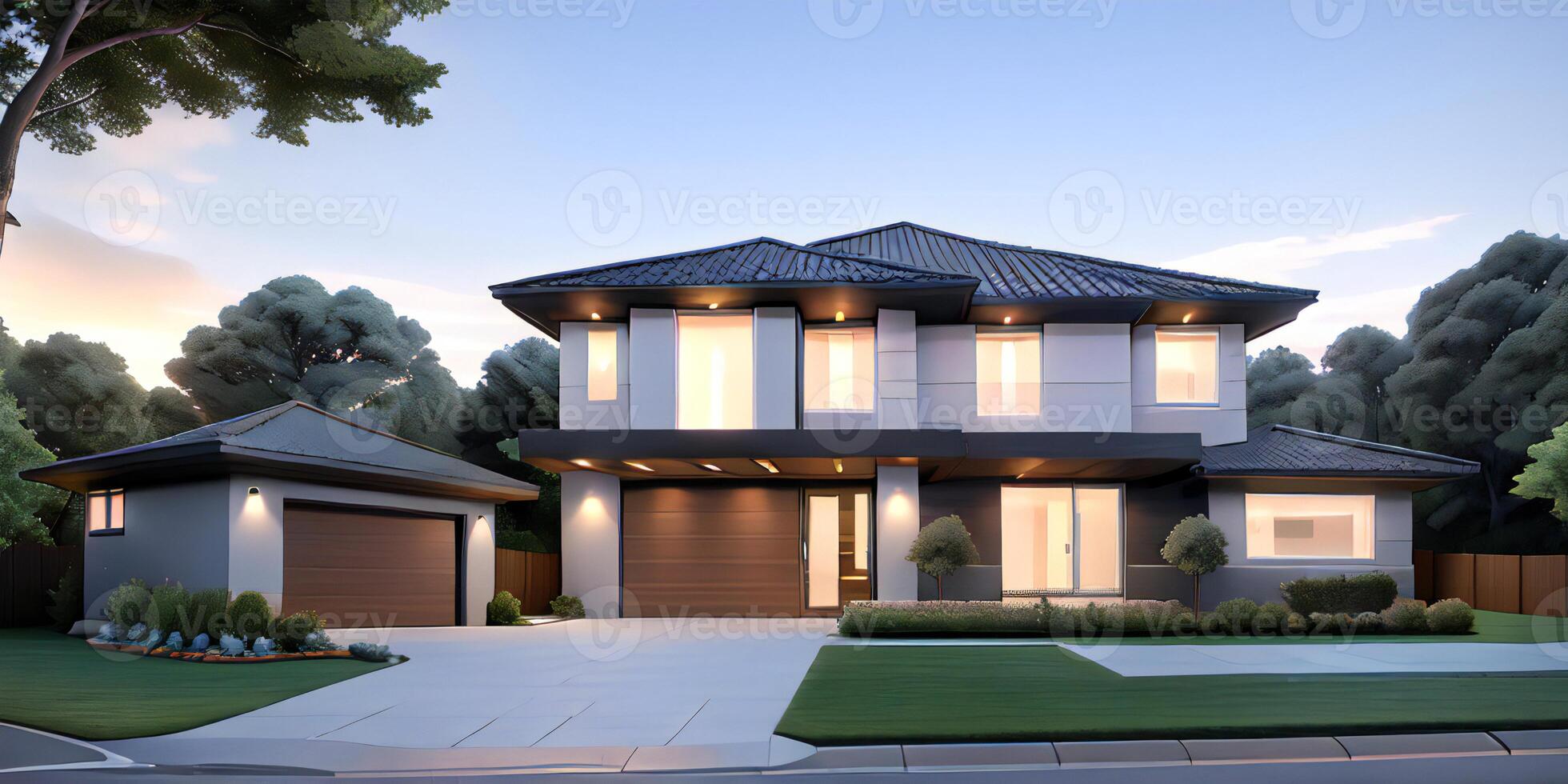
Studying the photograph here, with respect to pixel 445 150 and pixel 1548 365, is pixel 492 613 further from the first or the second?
pixel 1548 365

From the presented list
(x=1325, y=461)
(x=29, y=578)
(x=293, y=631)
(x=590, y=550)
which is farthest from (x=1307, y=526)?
(x=29, y=578)

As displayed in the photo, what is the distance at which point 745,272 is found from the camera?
810 inches

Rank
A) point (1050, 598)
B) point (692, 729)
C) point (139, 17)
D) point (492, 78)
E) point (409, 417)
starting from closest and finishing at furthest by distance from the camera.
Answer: point (692, 729) → point (139, 17) → point (1050, 598) → point (492, 78) → point (409, 417)

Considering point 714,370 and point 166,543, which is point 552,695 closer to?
point 166,543

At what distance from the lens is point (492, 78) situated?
77.9ft

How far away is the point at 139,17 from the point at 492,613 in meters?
12.0

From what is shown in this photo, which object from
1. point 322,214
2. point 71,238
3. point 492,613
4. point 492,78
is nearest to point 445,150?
point 492,78

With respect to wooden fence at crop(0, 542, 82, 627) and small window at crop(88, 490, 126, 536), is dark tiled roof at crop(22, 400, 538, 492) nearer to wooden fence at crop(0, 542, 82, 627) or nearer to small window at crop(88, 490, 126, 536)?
small window at crop(88, 490, 126, 536)

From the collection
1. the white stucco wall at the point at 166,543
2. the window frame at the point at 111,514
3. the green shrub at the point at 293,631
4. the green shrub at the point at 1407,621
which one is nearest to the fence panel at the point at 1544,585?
the green shrub at the point at 1407,621

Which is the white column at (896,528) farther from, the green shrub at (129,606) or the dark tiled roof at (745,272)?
the green shrub at (129,606)

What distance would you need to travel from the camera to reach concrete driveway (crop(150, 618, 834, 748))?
8125mm

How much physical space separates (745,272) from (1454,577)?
17900 mm

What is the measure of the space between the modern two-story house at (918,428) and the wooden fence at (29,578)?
10.4 metres

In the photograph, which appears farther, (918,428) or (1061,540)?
(1061,540)
